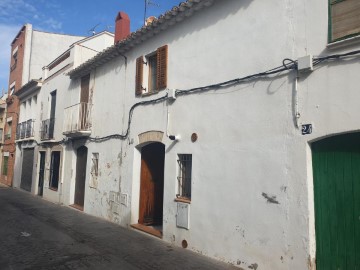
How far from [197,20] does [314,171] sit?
15.1 feet

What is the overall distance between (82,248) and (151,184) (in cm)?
294

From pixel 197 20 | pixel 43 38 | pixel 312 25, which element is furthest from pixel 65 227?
pixel 43 38

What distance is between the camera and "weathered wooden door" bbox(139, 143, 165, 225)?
931cm

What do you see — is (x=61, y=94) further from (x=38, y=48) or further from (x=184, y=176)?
(x=184, y=176)

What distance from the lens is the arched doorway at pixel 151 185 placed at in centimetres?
931

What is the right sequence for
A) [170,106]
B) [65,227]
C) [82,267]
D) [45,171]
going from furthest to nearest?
1. [45,171]
2. [65,227]
3. [170,106]
4. [82,267]

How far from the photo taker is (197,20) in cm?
748

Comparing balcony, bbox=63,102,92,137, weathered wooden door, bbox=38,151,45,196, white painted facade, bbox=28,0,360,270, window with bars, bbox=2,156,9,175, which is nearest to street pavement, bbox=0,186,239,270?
white painted facade, bbox=28,0,360,270

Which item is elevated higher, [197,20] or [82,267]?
[197,20]

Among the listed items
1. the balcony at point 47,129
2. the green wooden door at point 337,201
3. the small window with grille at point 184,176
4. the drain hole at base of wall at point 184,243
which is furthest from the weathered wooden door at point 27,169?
the green wooden door at point 337,201

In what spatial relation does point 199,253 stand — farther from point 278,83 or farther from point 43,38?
point 43,38

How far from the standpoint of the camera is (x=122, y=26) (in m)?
12.3

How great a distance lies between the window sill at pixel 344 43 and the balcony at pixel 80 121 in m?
9.40

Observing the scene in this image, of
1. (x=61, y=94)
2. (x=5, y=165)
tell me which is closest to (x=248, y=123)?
(x=61, y=94)
